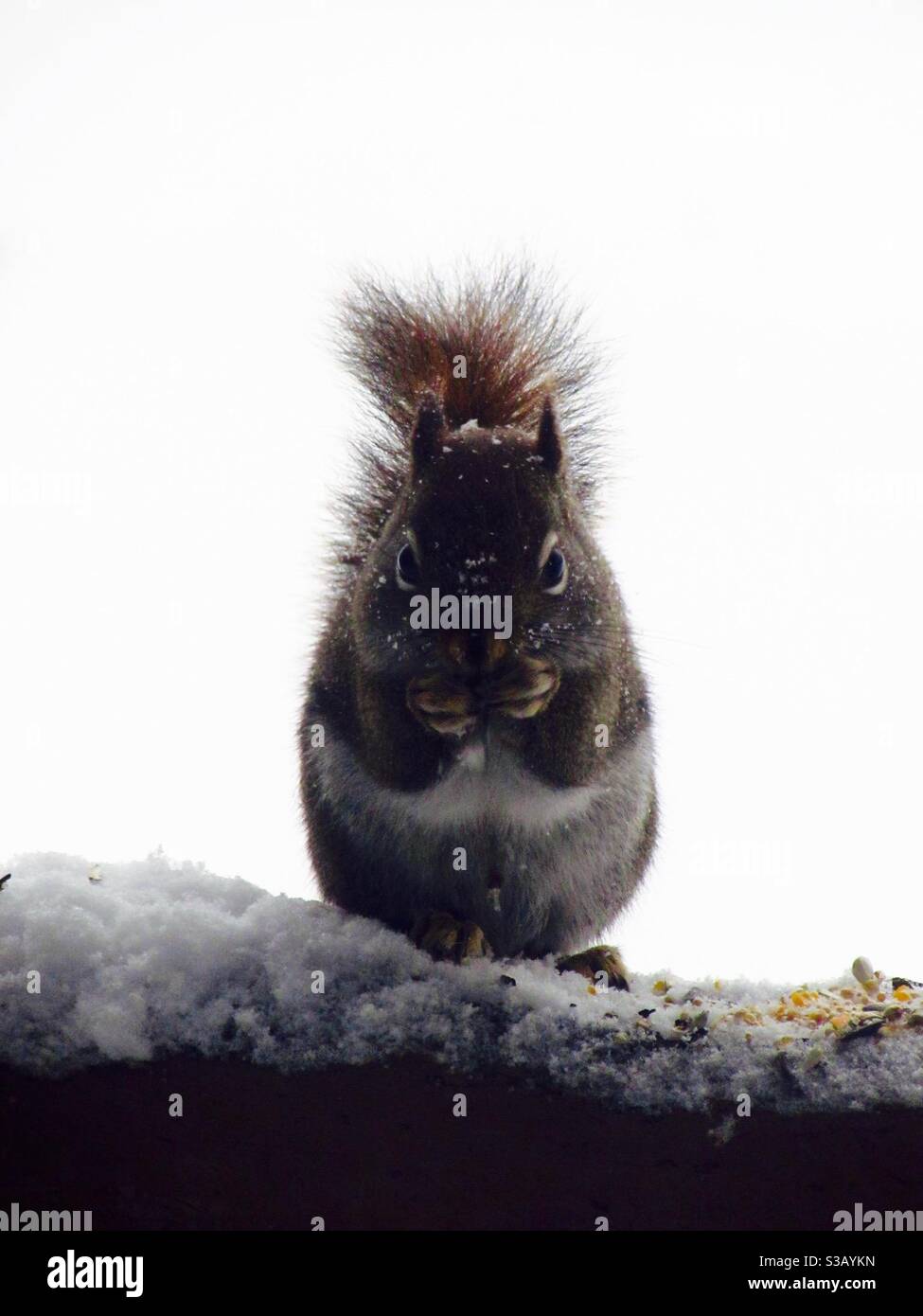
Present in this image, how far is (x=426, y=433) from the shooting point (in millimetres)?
1478

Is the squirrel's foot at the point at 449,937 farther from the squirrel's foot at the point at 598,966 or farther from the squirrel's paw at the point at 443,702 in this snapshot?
the squirrel's paw at the point at 443,702

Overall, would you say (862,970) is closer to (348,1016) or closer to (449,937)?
(449,937)

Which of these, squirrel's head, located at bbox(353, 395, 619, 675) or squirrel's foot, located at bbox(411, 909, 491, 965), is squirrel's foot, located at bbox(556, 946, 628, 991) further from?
squirrel's head, located at bbox(353, 395, 619, 675)

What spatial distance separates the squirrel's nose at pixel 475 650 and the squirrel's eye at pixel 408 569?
13cm

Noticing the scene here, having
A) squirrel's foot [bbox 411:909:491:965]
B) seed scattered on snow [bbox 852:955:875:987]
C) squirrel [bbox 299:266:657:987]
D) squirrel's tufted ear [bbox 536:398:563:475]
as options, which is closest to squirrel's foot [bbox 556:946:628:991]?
squirrel [bbox 299:266:657:987]

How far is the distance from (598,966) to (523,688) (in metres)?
0.44

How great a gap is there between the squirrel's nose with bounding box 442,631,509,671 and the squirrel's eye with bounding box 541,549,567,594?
135mm

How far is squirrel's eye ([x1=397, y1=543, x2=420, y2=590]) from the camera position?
139cm

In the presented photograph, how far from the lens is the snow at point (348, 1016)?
1.15m

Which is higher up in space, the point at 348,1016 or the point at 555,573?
the point at 555,573

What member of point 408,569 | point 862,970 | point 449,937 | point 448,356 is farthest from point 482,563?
point 862,970

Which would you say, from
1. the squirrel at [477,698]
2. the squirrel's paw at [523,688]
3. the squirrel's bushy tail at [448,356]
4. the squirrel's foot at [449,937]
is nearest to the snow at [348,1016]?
the squirrel's foot at [449,937]

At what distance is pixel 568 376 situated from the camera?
1.89m

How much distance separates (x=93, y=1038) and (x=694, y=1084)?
1.88ft
